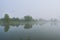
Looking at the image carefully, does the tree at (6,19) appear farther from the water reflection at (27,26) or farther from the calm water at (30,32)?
the water reflection at (27,26)

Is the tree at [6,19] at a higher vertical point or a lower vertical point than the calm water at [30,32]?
higher

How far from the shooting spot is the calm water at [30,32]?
1.85 metres

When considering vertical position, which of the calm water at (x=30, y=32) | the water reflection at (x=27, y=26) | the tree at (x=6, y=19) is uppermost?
the tree at (x=6, y=19)

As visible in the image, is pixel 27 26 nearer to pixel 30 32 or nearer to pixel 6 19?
pixel 30 32

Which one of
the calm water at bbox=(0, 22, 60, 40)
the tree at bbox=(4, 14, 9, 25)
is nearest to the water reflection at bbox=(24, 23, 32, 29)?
the calm water at bbox=(0, 22, 60, 40)

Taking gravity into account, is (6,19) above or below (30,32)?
above

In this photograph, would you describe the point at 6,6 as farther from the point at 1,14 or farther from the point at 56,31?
the point at 56,31

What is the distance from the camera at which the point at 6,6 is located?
1.87m

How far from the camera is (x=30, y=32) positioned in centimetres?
187

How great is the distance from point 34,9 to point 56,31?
1.95 ft

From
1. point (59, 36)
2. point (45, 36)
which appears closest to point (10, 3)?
point (45, 36)

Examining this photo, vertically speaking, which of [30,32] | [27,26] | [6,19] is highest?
[6,19]

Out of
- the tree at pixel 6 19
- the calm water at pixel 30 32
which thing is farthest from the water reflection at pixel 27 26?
the tree at pixel 6 19

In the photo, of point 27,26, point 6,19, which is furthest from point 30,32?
point 6,19
